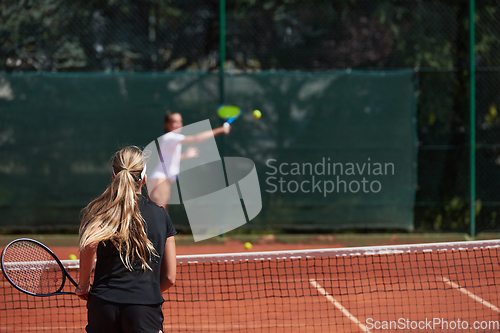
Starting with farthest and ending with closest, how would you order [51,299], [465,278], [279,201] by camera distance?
[279,201] → [465,278] → [51,299]

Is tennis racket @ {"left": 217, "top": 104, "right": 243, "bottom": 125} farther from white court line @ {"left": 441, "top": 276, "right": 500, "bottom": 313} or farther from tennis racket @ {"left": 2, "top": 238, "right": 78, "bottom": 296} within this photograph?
tennis racket @ {"left": 2, "top": 238, "right": 78, "bottom": 296}

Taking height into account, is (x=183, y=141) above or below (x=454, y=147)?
above

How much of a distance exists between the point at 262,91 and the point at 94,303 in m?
5.14

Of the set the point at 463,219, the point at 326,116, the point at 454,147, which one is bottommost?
the point at 463,219

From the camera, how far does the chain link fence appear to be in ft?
22.1

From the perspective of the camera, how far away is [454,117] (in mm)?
6785

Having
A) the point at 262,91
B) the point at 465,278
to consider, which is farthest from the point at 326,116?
the point at 465,278

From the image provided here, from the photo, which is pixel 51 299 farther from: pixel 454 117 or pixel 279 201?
pixel 454 117

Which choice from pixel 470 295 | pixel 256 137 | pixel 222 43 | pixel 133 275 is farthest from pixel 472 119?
pixel 133 275

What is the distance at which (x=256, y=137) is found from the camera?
6.69 m

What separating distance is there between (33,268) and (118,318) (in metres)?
0.83

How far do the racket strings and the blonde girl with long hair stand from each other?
59cm

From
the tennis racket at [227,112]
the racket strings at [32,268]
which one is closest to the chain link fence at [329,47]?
the tennis racket at [227,112]

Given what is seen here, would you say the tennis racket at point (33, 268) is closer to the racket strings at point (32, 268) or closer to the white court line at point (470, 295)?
the racket strings at point (32, 268)
